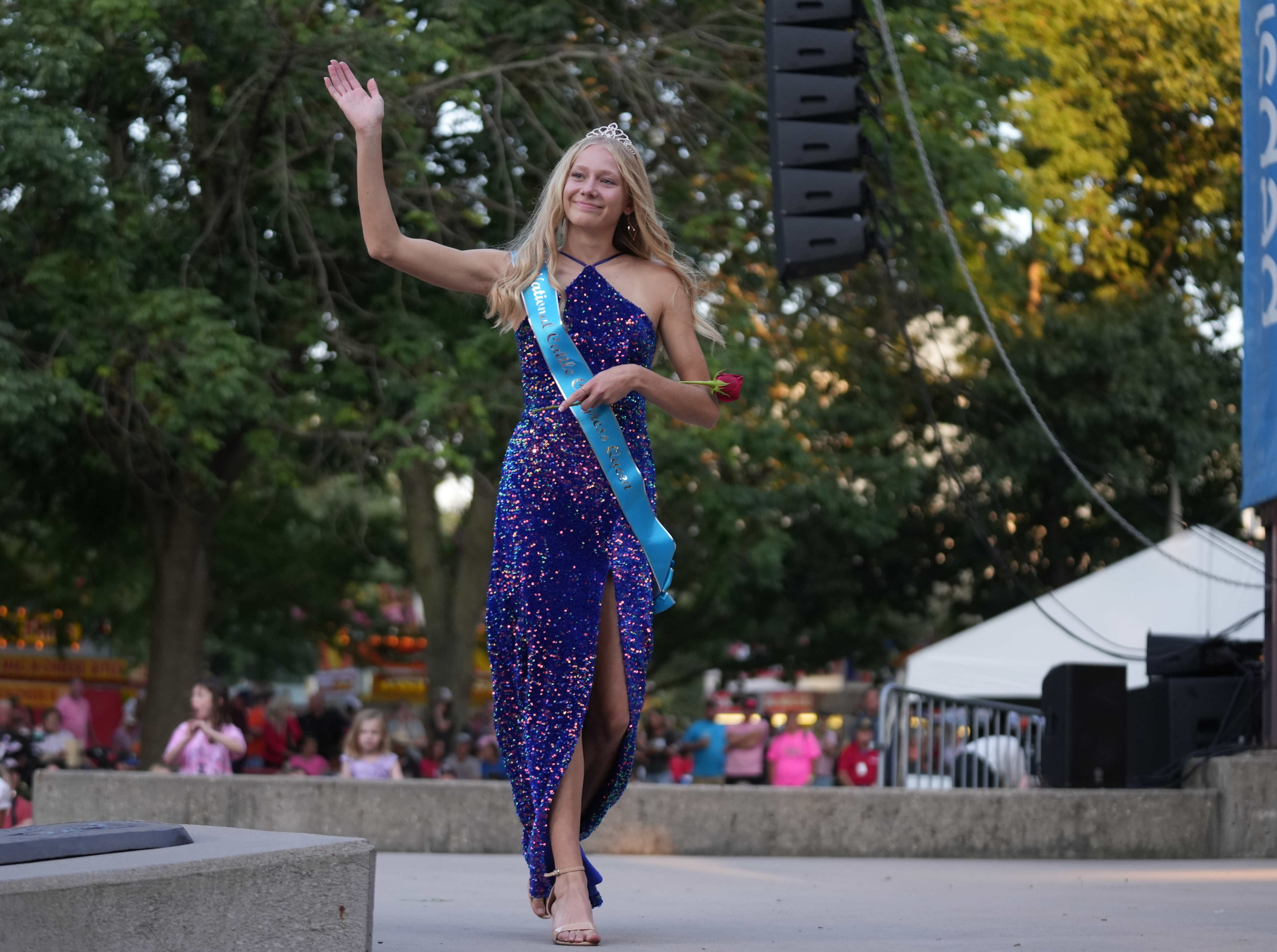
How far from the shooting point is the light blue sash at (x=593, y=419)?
4.07 metres

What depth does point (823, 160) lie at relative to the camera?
926 cm

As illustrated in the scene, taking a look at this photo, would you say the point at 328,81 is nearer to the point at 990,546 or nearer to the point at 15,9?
the point at 990,546

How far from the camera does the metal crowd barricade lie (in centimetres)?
1017

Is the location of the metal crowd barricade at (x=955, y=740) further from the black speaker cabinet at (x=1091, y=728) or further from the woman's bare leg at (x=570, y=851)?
the woman's bare leg at (x=570, y=851)

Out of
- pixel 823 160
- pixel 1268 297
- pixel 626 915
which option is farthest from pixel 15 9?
pixel 626 915

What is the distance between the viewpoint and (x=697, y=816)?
23.7 feet

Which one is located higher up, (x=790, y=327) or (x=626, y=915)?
(x=790, y=327)

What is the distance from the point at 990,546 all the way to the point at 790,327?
6197mm

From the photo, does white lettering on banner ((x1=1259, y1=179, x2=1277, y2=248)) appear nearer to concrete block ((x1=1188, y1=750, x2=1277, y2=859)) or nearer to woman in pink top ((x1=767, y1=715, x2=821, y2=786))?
concrete block ((x1=1188, y1=750, x2=1277, y2=859))

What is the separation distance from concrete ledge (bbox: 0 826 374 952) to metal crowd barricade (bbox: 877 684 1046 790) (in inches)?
285

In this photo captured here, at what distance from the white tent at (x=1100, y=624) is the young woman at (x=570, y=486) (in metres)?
11.9

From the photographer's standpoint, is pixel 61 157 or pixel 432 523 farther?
pixel 432 523

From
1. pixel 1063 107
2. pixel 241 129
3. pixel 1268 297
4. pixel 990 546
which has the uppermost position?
pixel 1063 107

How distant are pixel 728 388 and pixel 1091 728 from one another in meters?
5.06
